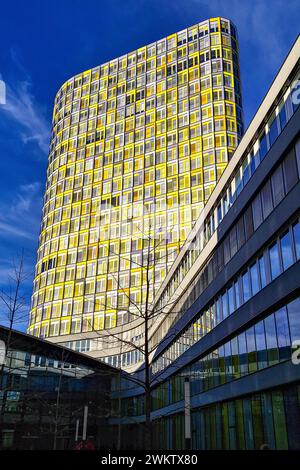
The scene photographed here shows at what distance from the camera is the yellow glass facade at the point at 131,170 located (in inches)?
2911

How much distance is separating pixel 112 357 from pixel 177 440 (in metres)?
31.3

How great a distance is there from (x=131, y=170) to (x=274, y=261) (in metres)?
64.7

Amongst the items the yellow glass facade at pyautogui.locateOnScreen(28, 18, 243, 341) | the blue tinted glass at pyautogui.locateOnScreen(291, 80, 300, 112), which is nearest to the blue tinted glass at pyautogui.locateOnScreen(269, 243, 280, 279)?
the blue tinted glass at pyautogui.locateOnScreen(291, 80, 300, 112)

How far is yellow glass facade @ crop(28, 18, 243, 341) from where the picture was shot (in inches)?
2911

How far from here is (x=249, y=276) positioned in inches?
926

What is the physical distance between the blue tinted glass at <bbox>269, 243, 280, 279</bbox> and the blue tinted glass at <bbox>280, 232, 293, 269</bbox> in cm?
55

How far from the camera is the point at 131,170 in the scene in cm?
→ 8300

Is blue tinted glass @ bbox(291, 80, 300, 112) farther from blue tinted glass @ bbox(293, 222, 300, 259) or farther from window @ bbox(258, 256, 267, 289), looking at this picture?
window @ bbox(258, 256, 267, 289)

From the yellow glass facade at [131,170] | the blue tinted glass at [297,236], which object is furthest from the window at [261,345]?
the yellow glass facade at [131,170]

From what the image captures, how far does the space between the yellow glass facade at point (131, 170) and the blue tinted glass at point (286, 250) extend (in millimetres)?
49278

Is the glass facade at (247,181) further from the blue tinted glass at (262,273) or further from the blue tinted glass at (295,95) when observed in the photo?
the blue tinted glass at (262,273)

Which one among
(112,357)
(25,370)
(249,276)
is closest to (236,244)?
(249,276)
